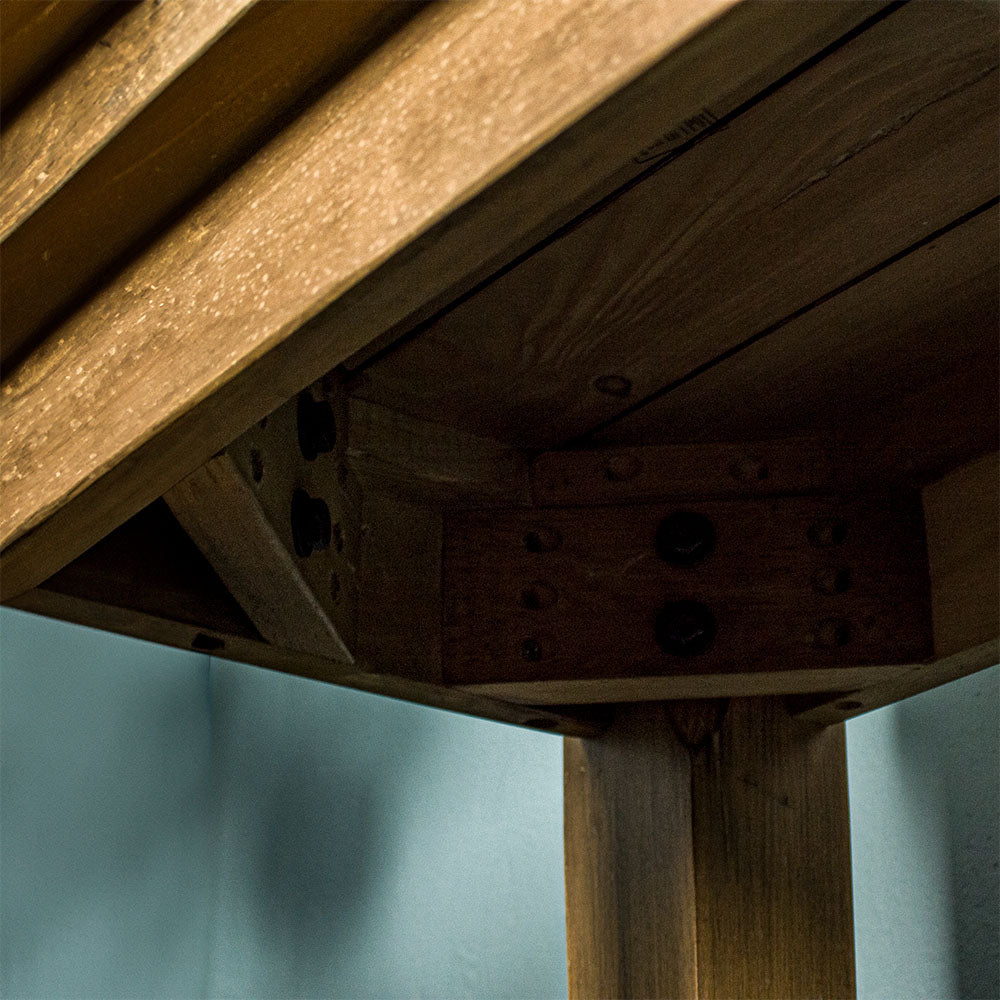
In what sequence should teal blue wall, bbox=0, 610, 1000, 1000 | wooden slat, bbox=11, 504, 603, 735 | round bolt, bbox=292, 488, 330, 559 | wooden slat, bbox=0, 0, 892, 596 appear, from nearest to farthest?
wooden slat, bbox=0, 0, 892, 596 → wooden slat, bbox=11, 504, 603, 735 → round bolt, bbox=292, 488, 330, 559 → teal blue wall, bbox=0, 610, 1000, 1000

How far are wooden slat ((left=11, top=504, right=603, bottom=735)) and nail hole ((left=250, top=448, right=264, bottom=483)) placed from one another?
78mm

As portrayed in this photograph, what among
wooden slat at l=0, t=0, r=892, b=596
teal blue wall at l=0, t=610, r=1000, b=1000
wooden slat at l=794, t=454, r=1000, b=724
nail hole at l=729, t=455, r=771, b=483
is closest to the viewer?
wooden slat at l=0, t=0, r=892, b=596

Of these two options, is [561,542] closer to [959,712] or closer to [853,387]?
[853,387]

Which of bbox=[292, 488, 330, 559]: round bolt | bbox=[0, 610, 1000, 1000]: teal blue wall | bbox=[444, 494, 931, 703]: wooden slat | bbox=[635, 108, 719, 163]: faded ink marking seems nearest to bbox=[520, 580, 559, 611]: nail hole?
bbox=[444, 494, 931, 703]: wooden slat

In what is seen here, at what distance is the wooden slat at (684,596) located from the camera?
1.04 metres

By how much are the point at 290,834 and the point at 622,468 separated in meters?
1.39

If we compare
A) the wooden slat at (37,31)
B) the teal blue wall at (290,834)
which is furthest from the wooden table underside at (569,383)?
the teal blue wall at (290,834)

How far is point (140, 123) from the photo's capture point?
627mm

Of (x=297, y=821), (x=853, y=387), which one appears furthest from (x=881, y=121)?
(x=297, y=821)

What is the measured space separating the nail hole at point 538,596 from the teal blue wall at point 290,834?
71 centimetres

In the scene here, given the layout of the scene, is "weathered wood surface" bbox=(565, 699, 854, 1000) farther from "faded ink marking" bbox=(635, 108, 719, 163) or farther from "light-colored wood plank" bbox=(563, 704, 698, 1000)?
"faded ink marking" bbox=(635, 108, 719, 163)

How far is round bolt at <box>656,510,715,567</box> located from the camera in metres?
1.07

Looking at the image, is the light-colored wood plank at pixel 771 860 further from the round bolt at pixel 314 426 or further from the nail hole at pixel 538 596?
the round bolt at pixel 314 426

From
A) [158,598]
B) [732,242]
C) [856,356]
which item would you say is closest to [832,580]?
[856,356]
